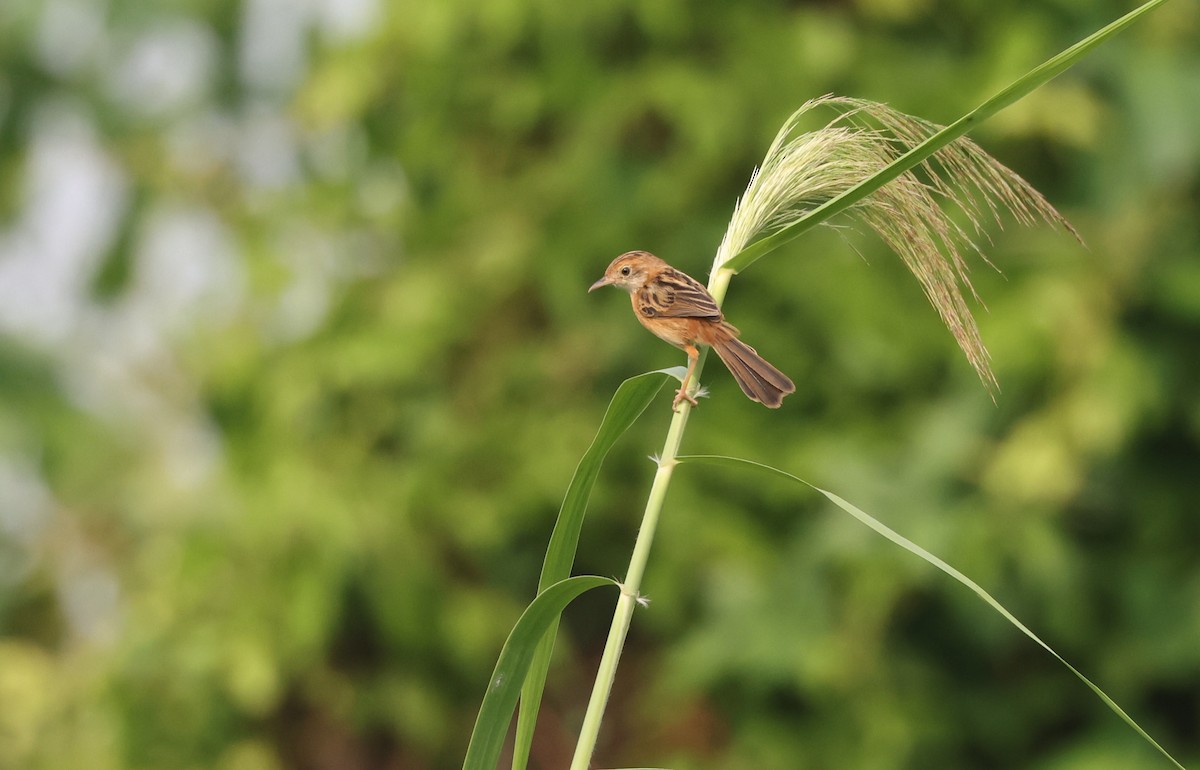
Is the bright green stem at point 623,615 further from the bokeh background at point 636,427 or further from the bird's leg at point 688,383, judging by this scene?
the bokeh background at point 636,427

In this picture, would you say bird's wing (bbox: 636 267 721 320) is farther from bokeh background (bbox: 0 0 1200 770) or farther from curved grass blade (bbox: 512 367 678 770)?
bokeh background (bbox: 0 0 1200 770)

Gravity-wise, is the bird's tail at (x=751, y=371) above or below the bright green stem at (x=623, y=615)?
above

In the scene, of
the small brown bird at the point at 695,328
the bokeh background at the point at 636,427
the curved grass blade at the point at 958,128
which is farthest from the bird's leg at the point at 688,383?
the bokeh background at the point at 636,427

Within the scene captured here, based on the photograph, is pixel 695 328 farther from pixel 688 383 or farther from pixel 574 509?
pixel 574 509

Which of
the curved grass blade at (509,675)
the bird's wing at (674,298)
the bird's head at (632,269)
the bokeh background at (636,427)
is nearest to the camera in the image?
the curved grass blade at (509,675)

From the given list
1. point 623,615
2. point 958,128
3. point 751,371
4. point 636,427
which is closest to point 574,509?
point 623,615

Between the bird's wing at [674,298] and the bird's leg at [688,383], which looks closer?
the bird's leg at [688,383]

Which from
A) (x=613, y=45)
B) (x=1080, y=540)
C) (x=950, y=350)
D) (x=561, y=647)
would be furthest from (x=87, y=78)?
(x=1080, y=540)
